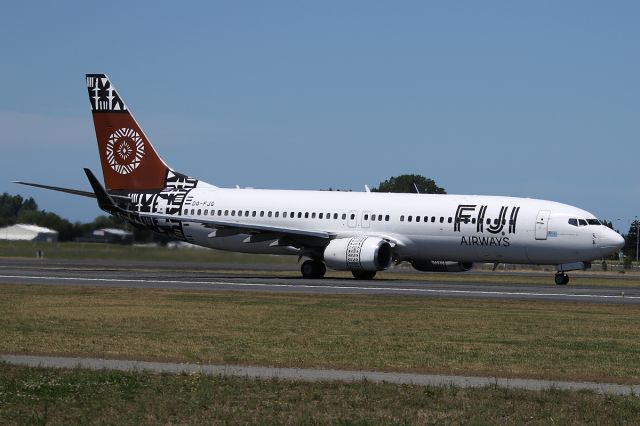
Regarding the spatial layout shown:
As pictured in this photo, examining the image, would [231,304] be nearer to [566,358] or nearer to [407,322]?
[407,322]

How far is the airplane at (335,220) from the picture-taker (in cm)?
4972

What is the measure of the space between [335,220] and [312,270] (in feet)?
9.25

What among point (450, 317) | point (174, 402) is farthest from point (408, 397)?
point (450, 317)

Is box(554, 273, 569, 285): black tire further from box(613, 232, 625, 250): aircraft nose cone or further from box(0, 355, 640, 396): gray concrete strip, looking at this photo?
box(0, 355, 640, 396): gray concrete strip

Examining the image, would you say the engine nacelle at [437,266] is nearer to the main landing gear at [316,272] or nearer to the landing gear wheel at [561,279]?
the main landing gear at [316,272]

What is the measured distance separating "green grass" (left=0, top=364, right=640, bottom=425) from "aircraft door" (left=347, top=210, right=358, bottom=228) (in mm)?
37003

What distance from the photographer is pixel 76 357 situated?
64.7 feet

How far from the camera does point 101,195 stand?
177 ft

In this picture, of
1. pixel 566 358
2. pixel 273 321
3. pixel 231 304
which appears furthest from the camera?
pixel 231 304

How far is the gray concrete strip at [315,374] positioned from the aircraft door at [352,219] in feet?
114

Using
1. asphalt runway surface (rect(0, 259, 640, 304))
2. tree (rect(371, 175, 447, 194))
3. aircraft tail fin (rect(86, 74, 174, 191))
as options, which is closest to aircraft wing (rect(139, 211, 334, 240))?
asphalt runway surface (rect(0, 259, 640, 304))

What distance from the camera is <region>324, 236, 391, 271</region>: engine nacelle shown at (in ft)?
165

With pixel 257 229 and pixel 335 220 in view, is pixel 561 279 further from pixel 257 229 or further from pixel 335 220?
pixel 257 229

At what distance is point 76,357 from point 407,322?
1056 centimetres
